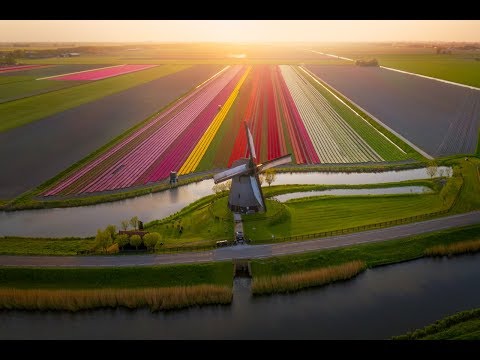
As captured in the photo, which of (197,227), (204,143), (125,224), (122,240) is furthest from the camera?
(204,143)

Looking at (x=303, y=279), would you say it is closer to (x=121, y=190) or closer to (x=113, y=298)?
(x=113, y=298)

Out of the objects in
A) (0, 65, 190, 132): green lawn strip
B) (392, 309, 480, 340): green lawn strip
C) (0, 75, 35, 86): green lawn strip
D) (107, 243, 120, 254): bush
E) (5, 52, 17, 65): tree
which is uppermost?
(5, 52, 17, 65): tree

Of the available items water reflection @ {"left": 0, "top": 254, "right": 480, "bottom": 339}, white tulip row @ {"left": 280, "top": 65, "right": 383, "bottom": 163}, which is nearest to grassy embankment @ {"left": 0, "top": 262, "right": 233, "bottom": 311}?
water reflection @ {"left": 0, "top": 254, "right": 480, "bottom": 339}

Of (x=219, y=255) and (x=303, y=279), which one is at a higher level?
(x=219, y=255)

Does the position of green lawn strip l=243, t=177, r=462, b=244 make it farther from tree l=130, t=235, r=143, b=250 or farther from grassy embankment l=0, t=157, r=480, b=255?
tree l=130, t=235, r=143, b=250

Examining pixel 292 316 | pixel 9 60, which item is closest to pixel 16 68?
pixel 9 60

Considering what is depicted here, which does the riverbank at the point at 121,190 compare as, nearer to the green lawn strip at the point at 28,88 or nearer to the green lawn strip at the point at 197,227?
the green lawn strip at the point at 197,227

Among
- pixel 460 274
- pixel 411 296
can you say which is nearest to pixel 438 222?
pixel 460 274
